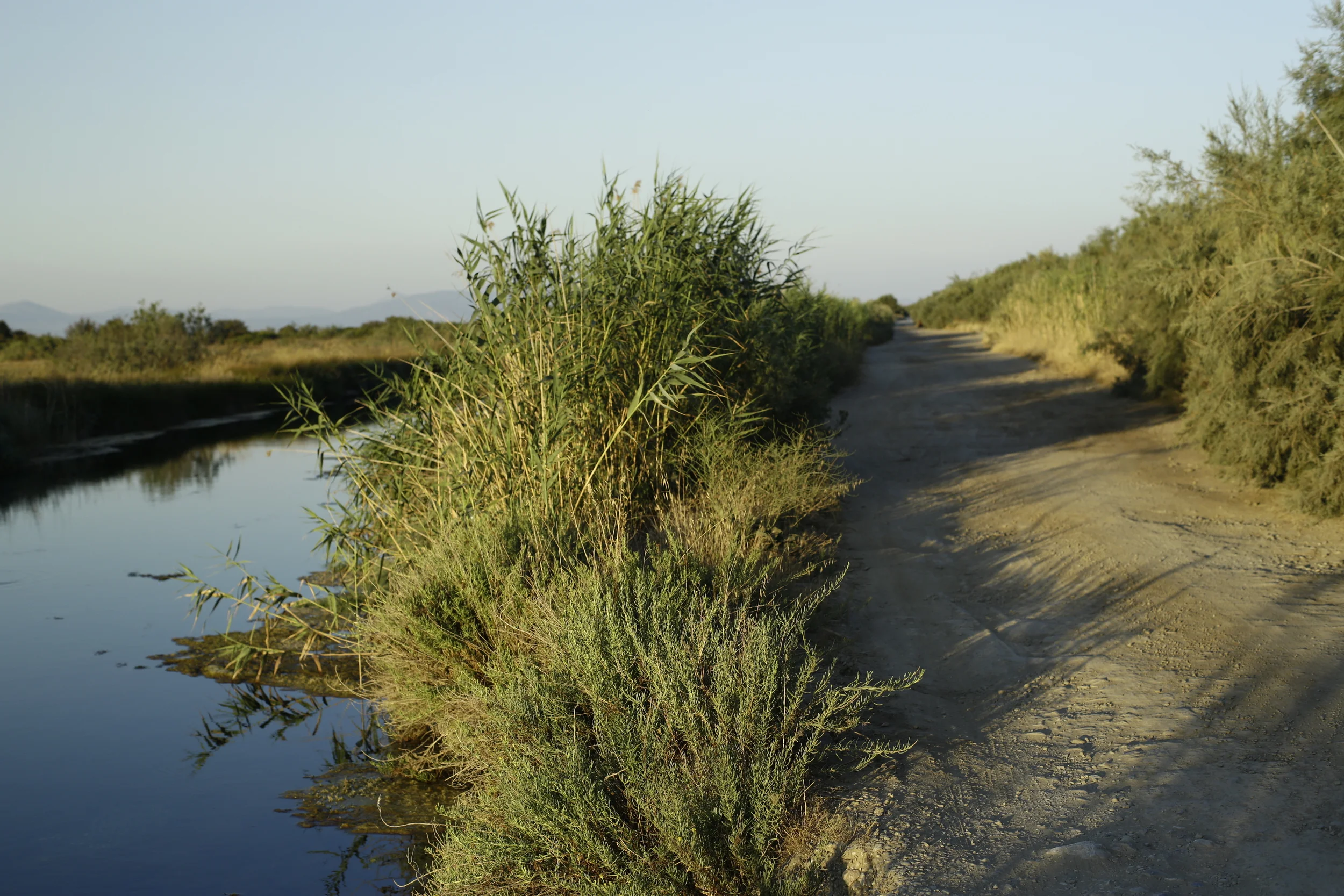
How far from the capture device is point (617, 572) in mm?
5102

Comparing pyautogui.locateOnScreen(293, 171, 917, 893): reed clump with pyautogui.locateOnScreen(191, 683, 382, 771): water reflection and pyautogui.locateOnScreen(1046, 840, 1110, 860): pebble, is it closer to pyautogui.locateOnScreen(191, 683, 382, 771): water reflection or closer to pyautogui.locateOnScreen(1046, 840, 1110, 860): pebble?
pyautogui.locateOnScreen(191, 683, 382, 771): water reflection

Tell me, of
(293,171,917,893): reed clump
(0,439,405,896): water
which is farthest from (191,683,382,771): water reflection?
(293,171,917,893): reed clump

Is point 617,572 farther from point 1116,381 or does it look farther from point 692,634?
point 1116,381

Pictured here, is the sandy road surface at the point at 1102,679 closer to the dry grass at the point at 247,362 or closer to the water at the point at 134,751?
the water at the point at 134,751

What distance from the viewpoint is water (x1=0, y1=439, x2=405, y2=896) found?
4973 mm

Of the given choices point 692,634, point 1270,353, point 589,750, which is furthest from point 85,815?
point 1270,353

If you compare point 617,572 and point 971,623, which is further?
point 971,623

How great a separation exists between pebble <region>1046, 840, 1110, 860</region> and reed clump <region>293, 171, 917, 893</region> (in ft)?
2.75

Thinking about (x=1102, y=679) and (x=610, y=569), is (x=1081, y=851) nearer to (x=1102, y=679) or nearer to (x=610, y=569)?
(x=1102, y=679)

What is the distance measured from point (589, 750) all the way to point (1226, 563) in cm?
516

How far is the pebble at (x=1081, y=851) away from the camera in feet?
11.2

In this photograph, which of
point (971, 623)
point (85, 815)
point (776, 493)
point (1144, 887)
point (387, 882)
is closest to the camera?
point (1144, 887)

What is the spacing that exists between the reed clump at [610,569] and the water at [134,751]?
80cm

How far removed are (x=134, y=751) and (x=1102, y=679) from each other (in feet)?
19.6
